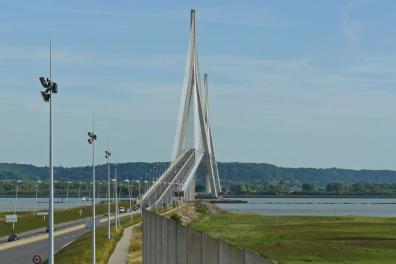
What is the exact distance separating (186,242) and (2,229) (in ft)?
327

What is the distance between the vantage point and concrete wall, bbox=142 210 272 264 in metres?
11.2

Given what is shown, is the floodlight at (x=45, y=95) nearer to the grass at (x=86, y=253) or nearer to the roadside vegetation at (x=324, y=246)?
the grass at (x=86, y=253)

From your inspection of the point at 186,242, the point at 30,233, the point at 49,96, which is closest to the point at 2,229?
the point at 30,233

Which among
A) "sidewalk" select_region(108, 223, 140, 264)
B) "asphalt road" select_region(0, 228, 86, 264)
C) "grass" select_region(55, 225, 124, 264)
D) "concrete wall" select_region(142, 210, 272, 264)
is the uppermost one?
"concrete wall" select_region(142, 210, 272, 264)

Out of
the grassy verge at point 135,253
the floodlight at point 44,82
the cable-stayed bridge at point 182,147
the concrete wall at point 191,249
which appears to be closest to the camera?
the concrete wall at point 191,249

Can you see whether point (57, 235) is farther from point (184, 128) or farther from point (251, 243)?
point (184, 128)

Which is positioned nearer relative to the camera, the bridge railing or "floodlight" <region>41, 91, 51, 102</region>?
"floodlight" <region>41, 91, 51, 102</region>

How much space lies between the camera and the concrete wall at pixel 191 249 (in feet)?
36.8

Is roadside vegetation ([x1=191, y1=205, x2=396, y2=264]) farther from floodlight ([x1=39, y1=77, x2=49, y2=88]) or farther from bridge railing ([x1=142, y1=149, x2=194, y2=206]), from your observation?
bridge railing ([x1=142, y1=149, x2=194, y2=206])

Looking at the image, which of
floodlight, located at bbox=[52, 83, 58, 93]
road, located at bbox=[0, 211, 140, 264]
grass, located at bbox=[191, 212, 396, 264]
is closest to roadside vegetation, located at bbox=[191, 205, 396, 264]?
grass, located at bbox=[191, 212, 396, 264]

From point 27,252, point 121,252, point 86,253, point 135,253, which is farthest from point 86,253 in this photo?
point 27,252

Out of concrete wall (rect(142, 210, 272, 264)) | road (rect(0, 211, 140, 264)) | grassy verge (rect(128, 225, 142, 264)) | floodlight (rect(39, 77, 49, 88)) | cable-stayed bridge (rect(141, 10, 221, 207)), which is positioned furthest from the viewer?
cable-stayed bridge (rect(141, 10, 221, 207))

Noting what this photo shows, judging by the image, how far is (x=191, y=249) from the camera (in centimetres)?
1485

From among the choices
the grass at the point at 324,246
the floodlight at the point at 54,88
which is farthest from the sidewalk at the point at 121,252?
the floodlight at the point at 54,88
